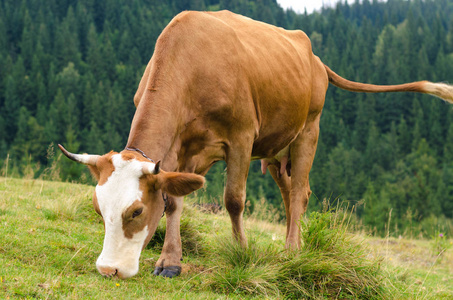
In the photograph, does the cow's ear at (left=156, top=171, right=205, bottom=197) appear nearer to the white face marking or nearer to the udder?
the white face marking

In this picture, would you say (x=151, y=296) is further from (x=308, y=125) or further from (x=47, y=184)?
(x=47, y=184)

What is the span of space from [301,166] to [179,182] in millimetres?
3110

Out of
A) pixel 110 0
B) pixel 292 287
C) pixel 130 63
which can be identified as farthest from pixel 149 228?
pixel 110 0

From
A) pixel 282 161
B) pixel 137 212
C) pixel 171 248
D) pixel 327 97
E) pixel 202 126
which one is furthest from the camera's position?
pixel 327 97

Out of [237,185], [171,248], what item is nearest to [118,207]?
[171,248]

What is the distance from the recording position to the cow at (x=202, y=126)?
3951 millimetres

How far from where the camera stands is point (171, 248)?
5043 mm

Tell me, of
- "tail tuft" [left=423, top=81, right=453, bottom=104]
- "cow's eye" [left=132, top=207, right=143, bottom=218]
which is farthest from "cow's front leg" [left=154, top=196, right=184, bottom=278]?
"tail tuft" [left=423, top=81, right=453, bottom=104]

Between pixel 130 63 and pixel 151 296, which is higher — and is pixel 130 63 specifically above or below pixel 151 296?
below

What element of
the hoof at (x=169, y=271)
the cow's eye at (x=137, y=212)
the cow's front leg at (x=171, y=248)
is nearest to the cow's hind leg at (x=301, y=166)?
the cow's front leg at (x=171, y=248)

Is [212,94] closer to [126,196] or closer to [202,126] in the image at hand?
[202,126]

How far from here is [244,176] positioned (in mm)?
5344

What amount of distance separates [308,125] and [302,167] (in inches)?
24.4

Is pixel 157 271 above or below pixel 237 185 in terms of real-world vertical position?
below
